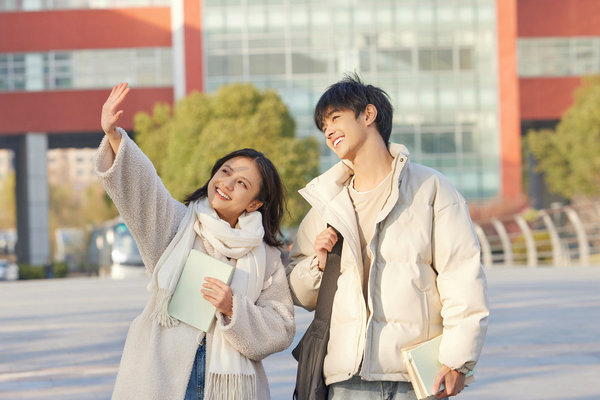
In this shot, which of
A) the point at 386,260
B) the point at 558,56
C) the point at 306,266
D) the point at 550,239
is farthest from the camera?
the point at 558,56

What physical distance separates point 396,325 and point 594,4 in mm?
52335

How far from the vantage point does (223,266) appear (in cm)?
391

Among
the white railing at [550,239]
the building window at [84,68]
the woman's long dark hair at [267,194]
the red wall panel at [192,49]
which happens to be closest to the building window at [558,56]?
the red wall panel at [192,49]

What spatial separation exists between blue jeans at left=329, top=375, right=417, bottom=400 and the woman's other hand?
0.52 metres

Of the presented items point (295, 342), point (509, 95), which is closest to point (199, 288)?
point (295, 342)

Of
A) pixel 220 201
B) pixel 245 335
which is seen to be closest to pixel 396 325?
pixel 245 335

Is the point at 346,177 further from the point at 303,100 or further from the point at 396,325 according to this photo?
the point at 303,100

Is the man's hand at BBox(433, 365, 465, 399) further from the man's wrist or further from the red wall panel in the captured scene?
the red wall panel

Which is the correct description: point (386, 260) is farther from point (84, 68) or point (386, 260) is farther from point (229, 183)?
point (84, 68)

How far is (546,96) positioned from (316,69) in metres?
11.6

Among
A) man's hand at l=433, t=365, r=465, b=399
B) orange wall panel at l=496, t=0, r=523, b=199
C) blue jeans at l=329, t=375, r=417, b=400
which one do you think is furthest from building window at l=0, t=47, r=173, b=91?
man's hand at l=433, t=365, r=465, b=399

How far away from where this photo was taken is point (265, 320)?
3938 mm

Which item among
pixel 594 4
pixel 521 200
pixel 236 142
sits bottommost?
pixel 521 200

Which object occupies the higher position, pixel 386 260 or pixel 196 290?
pixel 386 260
